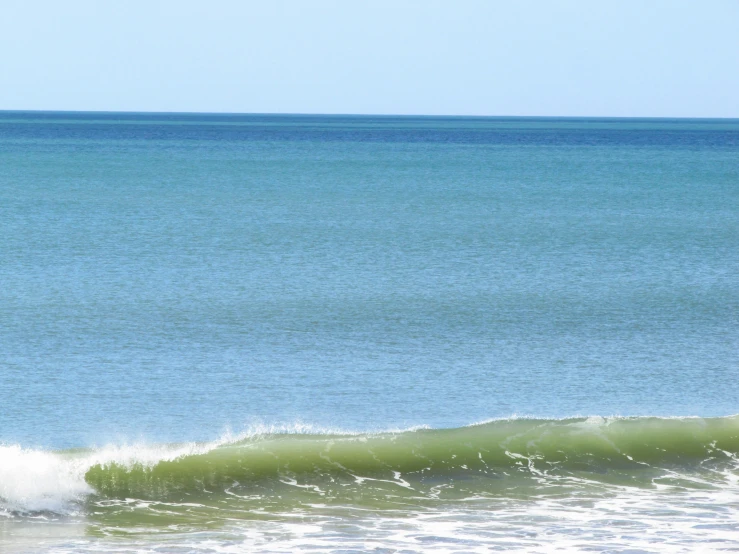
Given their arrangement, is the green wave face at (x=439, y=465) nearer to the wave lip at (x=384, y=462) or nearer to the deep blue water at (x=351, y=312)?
the wave lip at (x=384, y=462)

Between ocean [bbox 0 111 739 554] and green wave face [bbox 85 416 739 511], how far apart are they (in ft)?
0.10

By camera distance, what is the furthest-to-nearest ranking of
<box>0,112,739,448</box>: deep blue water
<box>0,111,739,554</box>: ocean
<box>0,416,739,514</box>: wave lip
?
<box>0,112,739,448</box>: deep blue water < <box>0,416,739,514</box>: wave lip < <box>0,111,739,554</box>: ocean

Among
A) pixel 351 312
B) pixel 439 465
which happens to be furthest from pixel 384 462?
pixel 351 312

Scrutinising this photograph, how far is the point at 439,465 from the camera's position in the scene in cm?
1141

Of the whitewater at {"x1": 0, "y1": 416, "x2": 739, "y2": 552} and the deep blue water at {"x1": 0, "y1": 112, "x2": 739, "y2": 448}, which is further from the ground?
the deep blue water at {"x1": 0, "y1": 112, "x2": 739, "y2": 448}

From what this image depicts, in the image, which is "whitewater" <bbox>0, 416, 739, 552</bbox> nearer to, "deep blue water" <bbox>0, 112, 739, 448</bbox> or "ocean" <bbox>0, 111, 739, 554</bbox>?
"ocean" <bbox>0, 111, 739, 554</bbox>

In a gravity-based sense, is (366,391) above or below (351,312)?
below

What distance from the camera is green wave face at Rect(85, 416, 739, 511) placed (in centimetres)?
1073

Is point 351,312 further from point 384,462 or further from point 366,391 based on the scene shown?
point 384,462

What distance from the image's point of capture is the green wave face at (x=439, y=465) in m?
10.7

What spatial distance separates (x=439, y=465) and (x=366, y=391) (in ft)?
7.47

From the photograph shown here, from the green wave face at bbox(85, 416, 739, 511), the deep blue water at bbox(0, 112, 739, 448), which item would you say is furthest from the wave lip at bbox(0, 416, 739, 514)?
the deep blue water at bbox(0, 112, 739, 448)

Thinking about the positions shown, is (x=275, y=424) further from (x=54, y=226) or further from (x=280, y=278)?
(x=54, y=226)

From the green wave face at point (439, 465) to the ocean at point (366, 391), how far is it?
30 mm
